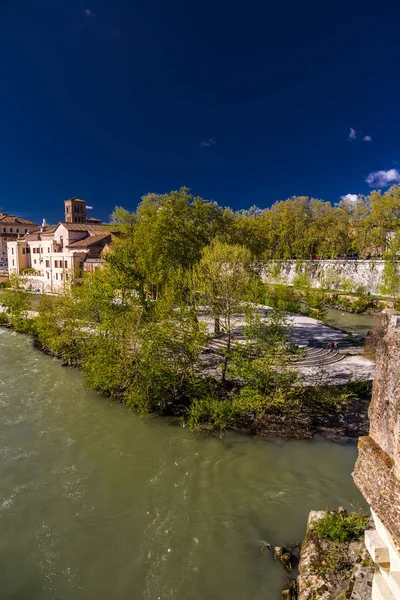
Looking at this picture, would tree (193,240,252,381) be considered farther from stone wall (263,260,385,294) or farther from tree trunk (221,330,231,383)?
stone wall (263,260,385,294)

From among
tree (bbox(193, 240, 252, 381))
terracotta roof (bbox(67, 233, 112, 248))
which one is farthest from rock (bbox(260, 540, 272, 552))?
terracotta roof (bbox(67, 233, 112, 248))

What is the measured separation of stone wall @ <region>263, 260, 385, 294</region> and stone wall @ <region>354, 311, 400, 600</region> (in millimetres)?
41963

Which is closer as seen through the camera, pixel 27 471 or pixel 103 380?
pixel 27 471

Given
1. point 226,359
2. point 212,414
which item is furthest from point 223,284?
point 212,414

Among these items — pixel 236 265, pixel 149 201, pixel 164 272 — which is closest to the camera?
pixel 236 265

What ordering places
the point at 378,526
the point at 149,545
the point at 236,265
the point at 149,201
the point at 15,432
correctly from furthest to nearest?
the point at 149,201
the point at 236,265
the point at 15,432
the point at 149,545
the point at 378,526

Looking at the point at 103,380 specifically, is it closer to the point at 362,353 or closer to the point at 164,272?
the point at 164,272

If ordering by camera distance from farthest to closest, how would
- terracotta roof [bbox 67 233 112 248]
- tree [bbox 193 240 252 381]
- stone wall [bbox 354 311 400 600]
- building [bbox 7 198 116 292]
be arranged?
terracotta roof [bbox 67 233 112 248], building [bbox 7 198 116 292], tree [bbox 193 240 252 381], stone wall [bbox 354 311 400 600]

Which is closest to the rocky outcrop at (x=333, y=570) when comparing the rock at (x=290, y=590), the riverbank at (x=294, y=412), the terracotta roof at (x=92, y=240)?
the rock at (x=290, y=590)

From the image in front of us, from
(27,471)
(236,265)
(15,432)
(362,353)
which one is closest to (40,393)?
(15,432)

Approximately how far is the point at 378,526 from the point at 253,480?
7063 millimetres

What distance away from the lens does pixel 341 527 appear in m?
8.42

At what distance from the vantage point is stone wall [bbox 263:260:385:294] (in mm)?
43781

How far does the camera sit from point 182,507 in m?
10.7
